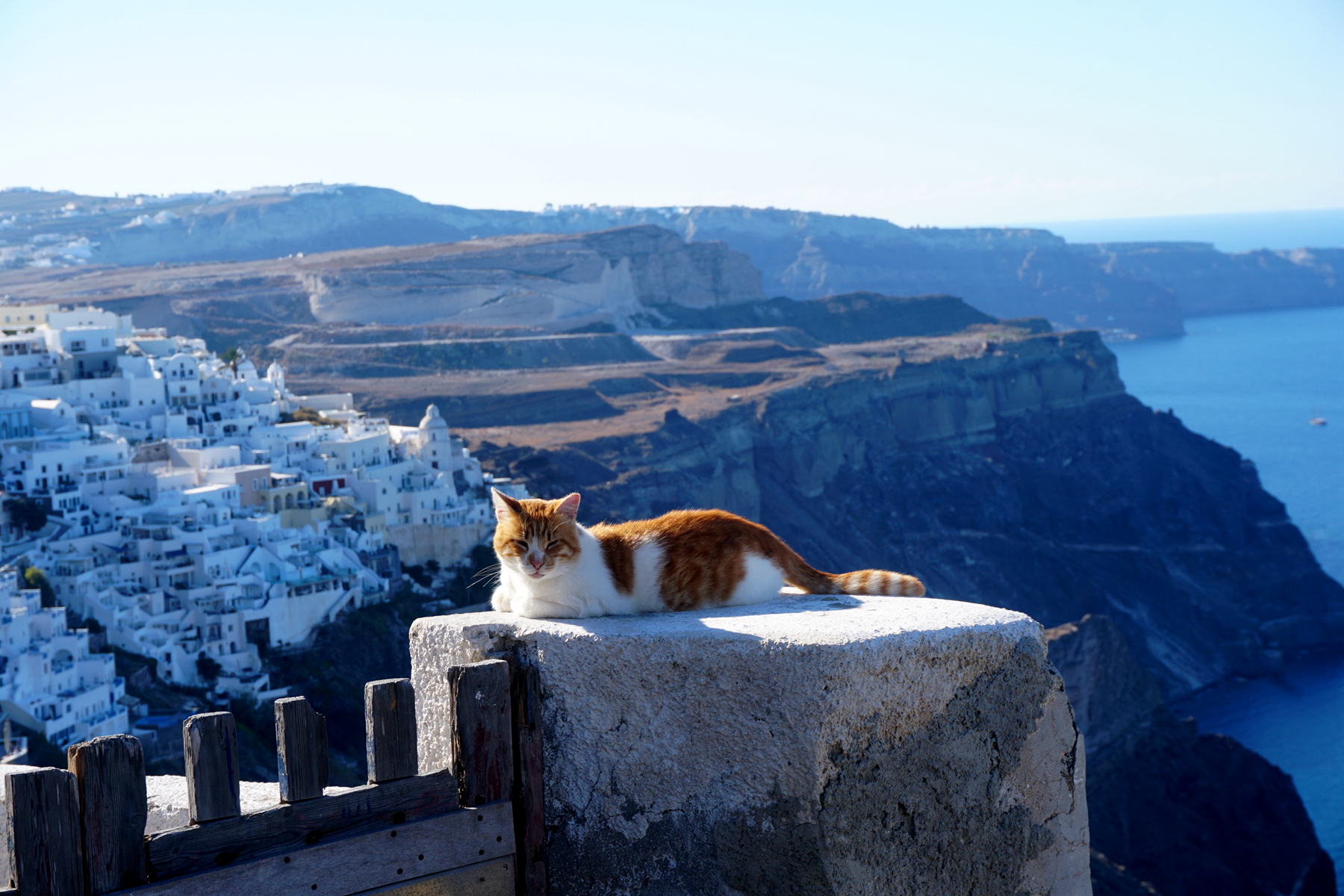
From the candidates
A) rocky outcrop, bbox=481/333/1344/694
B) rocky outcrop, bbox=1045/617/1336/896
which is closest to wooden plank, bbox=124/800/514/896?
rocky outcrop, bbox=1045/617/1336/896

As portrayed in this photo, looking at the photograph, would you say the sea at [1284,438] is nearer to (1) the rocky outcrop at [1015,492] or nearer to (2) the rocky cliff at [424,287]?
(1) the rocky outcrop at [1015,492]

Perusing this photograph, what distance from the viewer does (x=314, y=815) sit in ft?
6.59

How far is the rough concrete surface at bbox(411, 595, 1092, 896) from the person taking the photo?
222 cm

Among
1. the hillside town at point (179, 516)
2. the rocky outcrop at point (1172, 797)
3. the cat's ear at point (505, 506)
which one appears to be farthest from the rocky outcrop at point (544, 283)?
the cat's ear at point (505, 506)

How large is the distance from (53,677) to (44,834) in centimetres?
2098

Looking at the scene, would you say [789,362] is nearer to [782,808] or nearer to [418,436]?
[418,436]

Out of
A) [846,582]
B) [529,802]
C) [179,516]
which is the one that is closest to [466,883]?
[529,802]

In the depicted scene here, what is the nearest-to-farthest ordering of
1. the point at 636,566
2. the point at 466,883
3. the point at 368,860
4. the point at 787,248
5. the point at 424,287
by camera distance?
the point at 368,860
the point at 466,883
the point at 636,566
the point at 424,287
the point at 787,248

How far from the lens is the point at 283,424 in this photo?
3450cm

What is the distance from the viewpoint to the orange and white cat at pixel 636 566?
2.69m

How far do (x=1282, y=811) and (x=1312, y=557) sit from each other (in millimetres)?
31003

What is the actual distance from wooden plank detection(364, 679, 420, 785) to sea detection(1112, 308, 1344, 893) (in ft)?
99.5

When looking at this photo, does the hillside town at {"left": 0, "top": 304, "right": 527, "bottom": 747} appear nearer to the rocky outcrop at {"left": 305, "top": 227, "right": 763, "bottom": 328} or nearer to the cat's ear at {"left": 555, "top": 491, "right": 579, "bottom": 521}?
the cat's ear at {"left": 555, "top": 491, "right": 579, "bottom": 521}

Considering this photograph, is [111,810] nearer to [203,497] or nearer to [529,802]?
[529,802]
